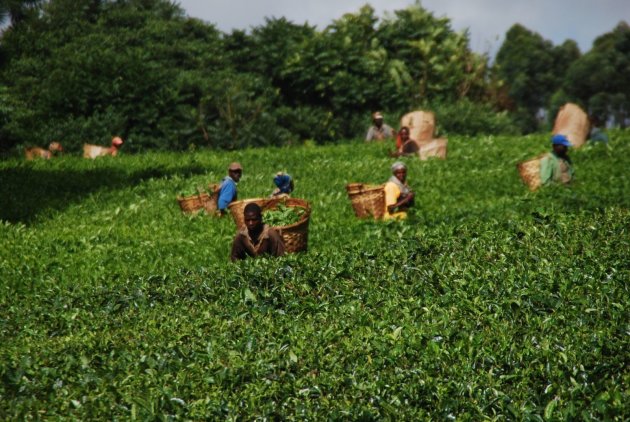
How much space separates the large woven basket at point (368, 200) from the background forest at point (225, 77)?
14878mm

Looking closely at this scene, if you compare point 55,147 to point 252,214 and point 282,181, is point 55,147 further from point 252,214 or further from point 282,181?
point 252,214

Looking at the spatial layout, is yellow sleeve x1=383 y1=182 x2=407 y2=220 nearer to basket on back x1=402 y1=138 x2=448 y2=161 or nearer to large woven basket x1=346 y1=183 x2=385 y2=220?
large woven basket x1=346 y1=183 x2=385 y2=220

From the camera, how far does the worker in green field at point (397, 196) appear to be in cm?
1491

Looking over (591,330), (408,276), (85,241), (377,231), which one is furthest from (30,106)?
(591,330)

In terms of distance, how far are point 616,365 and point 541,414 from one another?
1.07m

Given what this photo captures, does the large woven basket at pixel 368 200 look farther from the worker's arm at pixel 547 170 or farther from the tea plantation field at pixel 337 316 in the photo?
the worker's arm at pixel 547 170

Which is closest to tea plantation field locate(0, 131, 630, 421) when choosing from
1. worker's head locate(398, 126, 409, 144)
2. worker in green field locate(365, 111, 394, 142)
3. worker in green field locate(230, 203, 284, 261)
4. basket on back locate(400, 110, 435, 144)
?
worker in green field locate(230, 203, 284, 261)

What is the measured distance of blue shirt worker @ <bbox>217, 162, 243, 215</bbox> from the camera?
15.5 metres

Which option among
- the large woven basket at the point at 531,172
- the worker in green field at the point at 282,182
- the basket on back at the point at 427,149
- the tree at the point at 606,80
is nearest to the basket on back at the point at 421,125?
the basket on back at the point at 427,149

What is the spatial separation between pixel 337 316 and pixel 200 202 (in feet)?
28.0

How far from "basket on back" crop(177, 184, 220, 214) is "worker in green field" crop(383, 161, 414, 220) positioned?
363 centimetres

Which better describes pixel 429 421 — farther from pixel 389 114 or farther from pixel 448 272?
pixel 389 114

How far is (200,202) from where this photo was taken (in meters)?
17.2

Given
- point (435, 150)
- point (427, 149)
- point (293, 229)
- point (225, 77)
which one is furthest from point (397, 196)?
point (225, 77)
